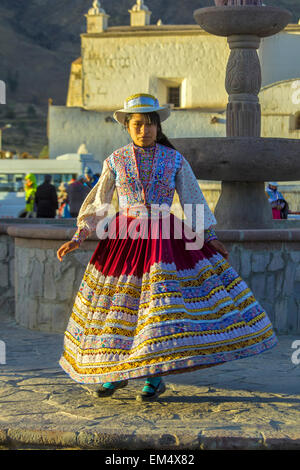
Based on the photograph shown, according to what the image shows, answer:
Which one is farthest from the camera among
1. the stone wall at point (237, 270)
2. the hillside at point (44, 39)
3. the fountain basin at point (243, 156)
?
the hillside at point (44, 39)

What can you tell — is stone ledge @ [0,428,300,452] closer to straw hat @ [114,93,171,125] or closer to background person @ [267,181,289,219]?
straw hat @ [114,93,171,125]

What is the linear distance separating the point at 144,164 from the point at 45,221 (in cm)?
504

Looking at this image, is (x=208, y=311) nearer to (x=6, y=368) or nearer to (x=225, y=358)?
(x=225, y=358)

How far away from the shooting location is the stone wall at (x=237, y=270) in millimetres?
6906

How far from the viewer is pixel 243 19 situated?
785cm

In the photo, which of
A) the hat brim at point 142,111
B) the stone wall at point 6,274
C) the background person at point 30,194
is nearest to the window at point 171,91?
the background person at point 30,194

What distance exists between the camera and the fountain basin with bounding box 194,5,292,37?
25.6 ft

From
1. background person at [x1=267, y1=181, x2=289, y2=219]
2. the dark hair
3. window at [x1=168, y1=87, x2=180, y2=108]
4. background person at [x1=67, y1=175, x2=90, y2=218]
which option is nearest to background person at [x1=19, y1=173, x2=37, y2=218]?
background person at [x1=67, y1=175, x2=90, y2=218]

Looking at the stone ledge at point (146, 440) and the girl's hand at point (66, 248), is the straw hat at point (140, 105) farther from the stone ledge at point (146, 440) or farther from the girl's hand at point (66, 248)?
the stone ledge at point (146, 440)

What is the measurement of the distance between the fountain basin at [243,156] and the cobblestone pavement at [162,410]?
185 cm

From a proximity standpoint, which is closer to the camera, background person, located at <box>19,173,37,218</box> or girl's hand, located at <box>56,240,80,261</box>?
girl's hand, located at <box>56,240,80,261</box>

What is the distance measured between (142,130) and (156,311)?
43.3 inches

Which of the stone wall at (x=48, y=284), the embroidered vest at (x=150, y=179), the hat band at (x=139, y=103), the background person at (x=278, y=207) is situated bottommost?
the stone wall at (x=48, y=284)

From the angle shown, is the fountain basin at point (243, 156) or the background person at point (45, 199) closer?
the fountain basin at point (243, 156)
